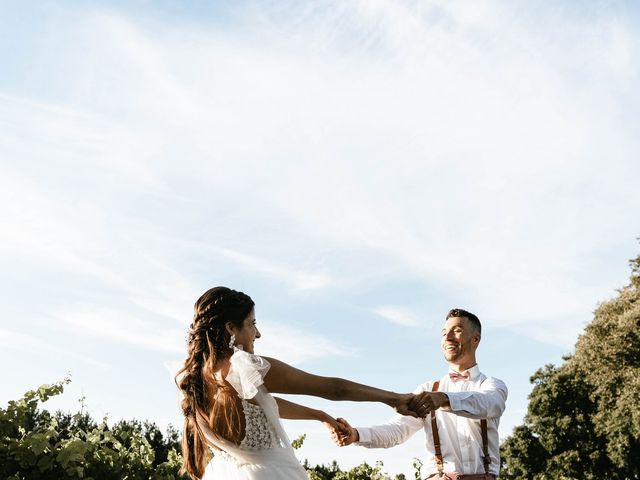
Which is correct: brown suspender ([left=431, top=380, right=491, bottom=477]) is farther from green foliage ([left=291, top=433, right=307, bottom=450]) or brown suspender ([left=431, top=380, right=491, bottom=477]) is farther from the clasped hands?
green foliage ([left=291, top=433, right=307, bottom=450])

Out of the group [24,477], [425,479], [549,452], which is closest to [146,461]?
[24,477]

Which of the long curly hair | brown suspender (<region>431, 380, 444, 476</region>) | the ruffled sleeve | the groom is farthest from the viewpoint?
brown suspender (<region>431, 380, 444, 476</region>)

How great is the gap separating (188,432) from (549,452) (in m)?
34.4

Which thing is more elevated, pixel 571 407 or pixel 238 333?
pixel 571 407

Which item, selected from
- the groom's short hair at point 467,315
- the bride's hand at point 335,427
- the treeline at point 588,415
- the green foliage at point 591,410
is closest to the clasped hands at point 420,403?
the bride's hand at point 335,427

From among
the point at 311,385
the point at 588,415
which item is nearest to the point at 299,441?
the point at 311,385

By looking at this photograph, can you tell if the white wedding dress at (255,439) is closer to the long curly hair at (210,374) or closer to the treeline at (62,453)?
the long curly hair at (210,374)

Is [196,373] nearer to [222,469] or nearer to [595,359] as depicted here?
[222,469]

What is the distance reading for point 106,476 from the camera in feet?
25.1

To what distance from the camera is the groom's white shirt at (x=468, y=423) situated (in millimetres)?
5098

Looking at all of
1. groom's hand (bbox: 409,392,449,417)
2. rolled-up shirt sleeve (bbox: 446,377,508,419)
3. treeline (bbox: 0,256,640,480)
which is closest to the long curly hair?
groom's hand (bbox: 409,392,449,417)

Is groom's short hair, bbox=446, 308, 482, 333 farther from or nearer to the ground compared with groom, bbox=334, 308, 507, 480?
farther from the ground

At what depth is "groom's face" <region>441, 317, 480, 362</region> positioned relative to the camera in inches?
224

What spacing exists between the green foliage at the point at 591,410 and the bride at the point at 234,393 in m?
27.6
